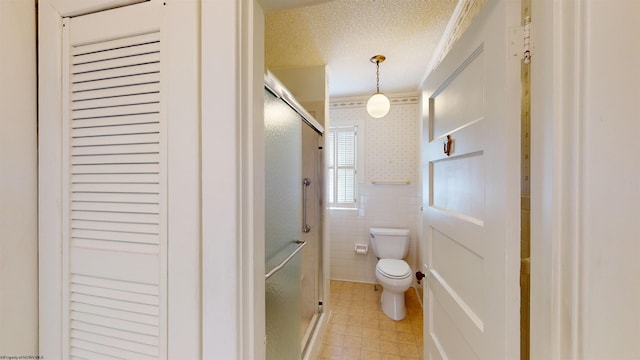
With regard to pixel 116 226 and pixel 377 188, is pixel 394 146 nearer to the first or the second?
pixel 377 188

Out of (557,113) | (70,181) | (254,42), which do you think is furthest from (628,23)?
(70,181)

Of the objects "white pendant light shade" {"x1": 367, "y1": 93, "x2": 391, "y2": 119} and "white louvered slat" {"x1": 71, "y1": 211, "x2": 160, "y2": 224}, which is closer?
"white louvered slat" {"x1": 71, "y1": 211, "x2": 160, "y2": 224}

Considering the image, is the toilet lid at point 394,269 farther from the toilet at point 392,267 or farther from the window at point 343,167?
the window at point 343,167

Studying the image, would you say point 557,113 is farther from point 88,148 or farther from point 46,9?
point 46,9

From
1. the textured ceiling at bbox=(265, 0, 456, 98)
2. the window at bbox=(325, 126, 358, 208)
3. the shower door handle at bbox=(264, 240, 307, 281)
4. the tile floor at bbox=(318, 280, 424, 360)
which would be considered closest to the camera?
the shower door handle at bbox=(264, 240, 307, 281)

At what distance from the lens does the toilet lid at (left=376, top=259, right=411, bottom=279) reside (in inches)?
88.1

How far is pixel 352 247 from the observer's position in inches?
120

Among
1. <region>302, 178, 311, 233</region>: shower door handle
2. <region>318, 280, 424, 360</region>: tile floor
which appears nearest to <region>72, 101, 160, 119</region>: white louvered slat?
<region>302, 178, 311, 233</region>: shower door handle

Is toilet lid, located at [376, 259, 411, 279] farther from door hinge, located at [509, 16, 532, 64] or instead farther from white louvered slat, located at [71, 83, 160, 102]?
white louvered slat, located at [71, 83, 160, 102]

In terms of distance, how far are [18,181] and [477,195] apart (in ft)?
4.54

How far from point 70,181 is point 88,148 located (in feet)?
0.37

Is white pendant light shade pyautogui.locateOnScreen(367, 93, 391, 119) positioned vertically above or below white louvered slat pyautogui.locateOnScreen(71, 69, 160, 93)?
above

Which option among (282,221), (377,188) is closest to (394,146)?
(377,188)

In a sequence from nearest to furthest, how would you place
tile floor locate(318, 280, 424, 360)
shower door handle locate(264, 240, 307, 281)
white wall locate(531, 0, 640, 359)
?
white wall locate(531, 0, 640, 359), shower door handle locate(264, 240, 307, 281), tile floor locate(318, 280, 424, 360)
